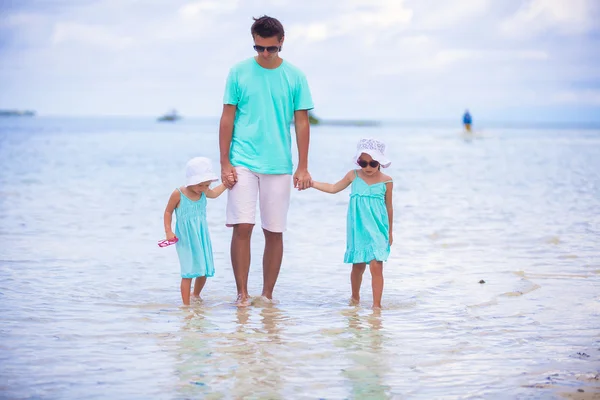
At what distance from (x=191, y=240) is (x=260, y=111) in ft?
3.65

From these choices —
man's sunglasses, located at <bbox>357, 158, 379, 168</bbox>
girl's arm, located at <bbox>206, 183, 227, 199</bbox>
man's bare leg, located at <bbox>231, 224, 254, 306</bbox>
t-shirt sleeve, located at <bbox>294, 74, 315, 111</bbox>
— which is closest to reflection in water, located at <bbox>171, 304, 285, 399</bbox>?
man's bare leg, located at <bbox>231, 224, 254, 306</bbox>

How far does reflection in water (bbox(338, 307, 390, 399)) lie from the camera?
4250 mm

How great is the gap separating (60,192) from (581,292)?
39.1ft

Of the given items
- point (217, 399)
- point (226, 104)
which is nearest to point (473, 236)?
point (226, 104)

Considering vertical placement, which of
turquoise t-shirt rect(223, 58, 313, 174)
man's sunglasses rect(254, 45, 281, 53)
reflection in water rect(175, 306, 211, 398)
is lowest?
reflection in water rect(175, 306, 211, 398)

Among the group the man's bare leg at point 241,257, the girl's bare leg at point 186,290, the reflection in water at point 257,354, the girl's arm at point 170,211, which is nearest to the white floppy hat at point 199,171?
the girl's arm at point 170,211

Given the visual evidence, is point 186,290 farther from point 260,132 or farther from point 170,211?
point 260,132

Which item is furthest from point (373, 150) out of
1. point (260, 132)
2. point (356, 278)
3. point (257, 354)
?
point (257, 354)

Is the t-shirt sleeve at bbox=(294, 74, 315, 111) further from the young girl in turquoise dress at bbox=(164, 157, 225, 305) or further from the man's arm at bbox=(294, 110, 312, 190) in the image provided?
the young girl in turquoise dress at bbox=(164, 157, 225, 305)

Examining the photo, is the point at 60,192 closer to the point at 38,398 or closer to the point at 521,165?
the point at 38,398

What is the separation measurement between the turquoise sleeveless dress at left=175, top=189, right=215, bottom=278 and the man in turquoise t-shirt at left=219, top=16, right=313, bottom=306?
0.27 meters

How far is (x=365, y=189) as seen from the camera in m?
6.41

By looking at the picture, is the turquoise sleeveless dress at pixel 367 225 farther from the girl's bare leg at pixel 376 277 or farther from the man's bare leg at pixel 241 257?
the man's bare leg at pixel 241 257

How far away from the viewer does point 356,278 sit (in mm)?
6559
